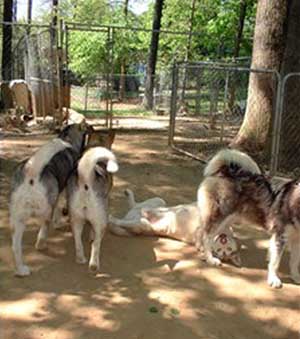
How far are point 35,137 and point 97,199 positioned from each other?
6609mm

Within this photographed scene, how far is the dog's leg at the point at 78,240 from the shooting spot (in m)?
4.59

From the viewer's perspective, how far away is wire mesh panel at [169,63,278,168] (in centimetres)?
878

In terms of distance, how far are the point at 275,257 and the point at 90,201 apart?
1.57 meters

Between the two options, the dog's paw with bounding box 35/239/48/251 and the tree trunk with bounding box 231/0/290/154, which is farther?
the tree trunk with bounding box 231/0/290/154

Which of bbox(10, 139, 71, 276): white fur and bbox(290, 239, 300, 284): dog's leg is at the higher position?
bbox(10, 139, 71, 276): white fur

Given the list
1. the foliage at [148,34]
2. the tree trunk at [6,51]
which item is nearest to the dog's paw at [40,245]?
the tree trunk at [6,51]

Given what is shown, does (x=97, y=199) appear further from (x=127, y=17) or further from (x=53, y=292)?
(x=127, y=17)

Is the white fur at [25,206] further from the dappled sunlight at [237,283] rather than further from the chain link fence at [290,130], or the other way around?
the chain link fence at [290,130]

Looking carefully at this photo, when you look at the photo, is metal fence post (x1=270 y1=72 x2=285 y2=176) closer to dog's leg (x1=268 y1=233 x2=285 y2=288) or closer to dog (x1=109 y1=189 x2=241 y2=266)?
dog (x1=109 y1=189 x2=241 y2=266)

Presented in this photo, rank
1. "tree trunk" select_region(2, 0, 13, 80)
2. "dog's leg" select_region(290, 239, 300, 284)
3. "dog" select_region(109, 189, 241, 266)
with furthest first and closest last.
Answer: "tree trunk" select_region(2, 0, 13, 80), "dog" select_region(109, 189, 241, 266), "dog's leg" select_region(290, 239, 300, 284)

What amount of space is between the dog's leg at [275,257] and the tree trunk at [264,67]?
175 inches

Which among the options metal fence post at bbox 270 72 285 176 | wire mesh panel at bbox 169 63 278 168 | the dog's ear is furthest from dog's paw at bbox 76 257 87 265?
wire mesh panel at bbox 169 63 278 168

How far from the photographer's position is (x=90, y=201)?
4.49 metres

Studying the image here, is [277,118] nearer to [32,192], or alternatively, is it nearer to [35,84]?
[32,192]
